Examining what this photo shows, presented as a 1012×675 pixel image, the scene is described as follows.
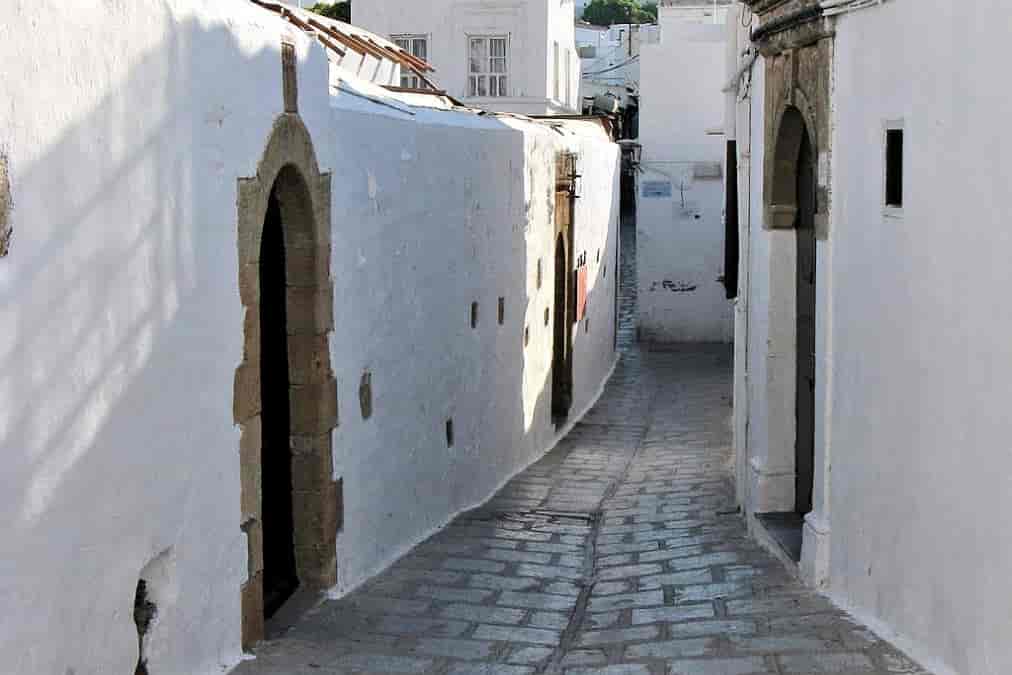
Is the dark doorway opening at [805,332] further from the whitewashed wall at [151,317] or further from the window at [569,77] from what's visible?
the window at [569,77]

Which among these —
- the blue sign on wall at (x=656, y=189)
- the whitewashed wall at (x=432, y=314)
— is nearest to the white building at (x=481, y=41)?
the blue sign on wall at (x=656, y=189)

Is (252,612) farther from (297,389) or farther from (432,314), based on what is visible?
(432,314)

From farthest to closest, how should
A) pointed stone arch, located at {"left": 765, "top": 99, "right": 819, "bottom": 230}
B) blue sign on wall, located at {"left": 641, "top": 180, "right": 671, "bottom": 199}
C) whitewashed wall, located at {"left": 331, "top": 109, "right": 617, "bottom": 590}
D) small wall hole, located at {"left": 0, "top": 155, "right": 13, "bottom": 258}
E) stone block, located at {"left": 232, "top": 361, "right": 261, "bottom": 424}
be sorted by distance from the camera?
blue sign on wall, located at {"left": 641, "top": 180, "right": 671, "bottom": 199} < pointed stone arch, located at {"left": 765, "top": 99, "right": 819, "bottom": 230} < whitewashed wall, located at {"left": 331, "top": 109, "right": 617, "bottom": 590} < stone block, located at {"left": 232, "top": 361, "right": 261, "bottom": 424} < small wall hole, located at {"left": 0, "top": 155, "right": 13, "bottom": 258}

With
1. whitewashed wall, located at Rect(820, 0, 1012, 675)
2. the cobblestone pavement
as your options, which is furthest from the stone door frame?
the cobblestone pavement

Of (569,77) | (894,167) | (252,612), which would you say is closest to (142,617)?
(252,612)

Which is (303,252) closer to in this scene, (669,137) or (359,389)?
(359,389)

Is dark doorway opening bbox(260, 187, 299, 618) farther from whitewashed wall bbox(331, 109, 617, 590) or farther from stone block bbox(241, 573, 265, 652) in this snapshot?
stone block bbox(241, 573, 265, 652)

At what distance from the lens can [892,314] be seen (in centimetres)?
691

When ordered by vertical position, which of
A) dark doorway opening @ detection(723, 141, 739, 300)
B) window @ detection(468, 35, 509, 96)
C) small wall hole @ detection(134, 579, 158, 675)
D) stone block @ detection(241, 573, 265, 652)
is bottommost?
stone block @ detection(241, 573, 265, 652)

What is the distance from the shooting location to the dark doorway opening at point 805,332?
9.65m

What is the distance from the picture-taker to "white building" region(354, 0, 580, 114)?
28094 millimetres

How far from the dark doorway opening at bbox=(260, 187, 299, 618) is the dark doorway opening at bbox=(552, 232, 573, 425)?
926cm

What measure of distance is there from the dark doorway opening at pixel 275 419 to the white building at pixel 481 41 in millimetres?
20621

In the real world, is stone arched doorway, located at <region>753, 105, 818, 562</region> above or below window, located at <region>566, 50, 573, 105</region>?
below
